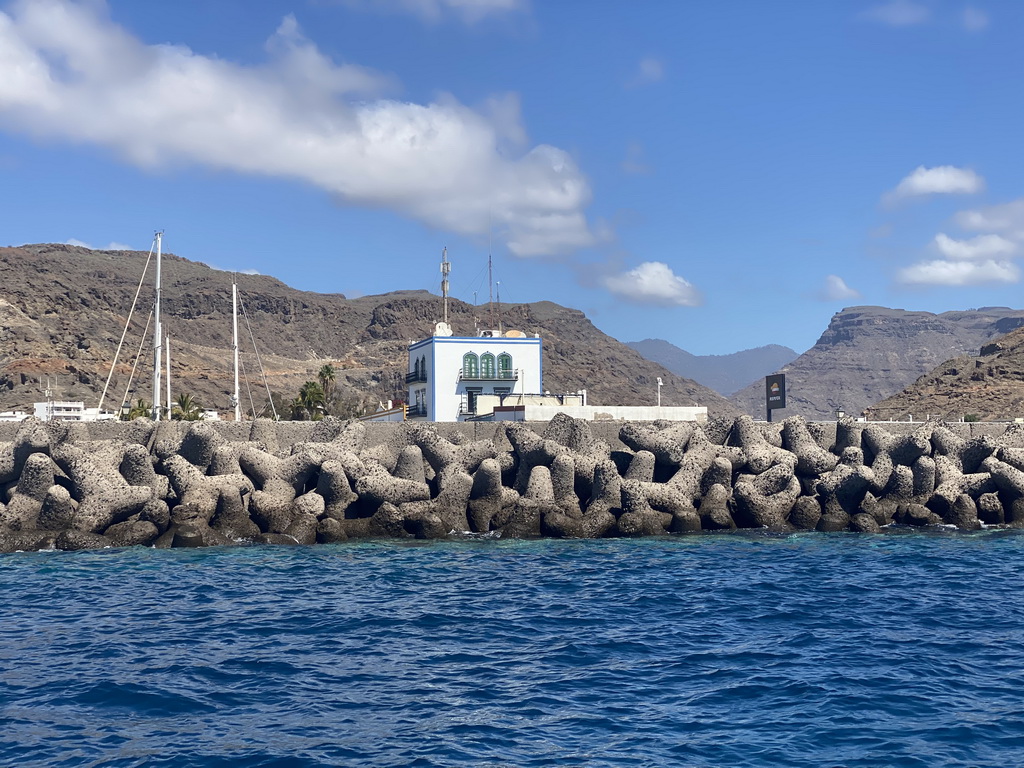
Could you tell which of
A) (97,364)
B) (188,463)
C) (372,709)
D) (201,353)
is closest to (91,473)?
(188,463)

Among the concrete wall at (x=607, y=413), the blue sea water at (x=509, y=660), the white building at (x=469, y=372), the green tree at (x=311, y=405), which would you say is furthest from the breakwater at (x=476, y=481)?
the green tree at (x=311, y=405)

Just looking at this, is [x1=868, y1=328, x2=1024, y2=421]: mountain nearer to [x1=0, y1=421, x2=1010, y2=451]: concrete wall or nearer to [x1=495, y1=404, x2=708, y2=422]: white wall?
[x1=495, y1=404, x2=708, y2=422]: white wall

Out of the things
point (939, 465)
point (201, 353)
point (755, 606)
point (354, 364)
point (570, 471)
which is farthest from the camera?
point (354, 364)

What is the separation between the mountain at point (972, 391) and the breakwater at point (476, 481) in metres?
35.9

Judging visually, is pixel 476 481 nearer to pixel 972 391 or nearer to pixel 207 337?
pixel 972 391

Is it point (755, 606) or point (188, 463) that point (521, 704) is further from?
point (188, 463)

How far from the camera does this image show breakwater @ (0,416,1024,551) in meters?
24.4

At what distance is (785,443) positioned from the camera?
29.7 m

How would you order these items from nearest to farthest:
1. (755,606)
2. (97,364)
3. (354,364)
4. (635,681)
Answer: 1. (635,681)
2. (755,606)
3. (97,364)
4. (354,364)

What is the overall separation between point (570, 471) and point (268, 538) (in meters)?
8.07

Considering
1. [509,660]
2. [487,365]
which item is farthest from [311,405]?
[509,660]

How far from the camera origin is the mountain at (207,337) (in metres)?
101

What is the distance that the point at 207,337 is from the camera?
161 m

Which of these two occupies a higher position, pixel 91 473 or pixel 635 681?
pixel 91 473
